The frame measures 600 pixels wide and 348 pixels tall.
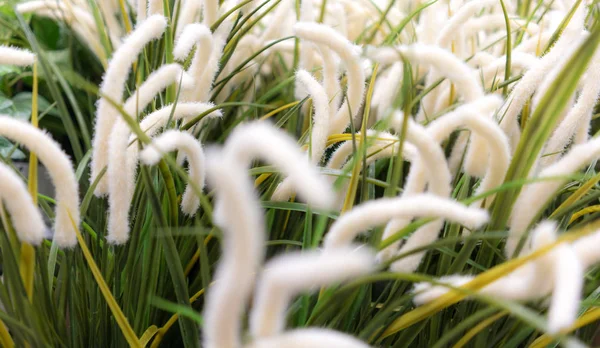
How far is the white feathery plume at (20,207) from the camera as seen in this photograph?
9.4 inches

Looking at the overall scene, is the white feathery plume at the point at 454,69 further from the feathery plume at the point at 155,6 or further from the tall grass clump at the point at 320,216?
the feathery plume at the point at 155,6

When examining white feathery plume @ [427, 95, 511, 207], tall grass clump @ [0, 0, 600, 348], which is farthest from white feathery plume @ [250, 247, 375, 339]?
white feathery plume @ [427, 95, 511, 207]

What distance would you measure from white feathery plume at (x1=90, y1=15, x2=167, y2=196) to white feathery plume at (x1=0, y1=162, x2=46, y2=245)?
57 mm

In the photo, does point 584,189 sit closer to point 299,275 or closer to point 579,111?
point 579,111

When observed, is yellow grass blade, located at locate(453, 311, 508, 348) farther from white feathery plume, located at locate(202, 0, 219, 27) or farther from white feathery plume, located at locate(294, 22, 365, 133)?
white feathery plume, located at locate(202, 0, 219, 27)

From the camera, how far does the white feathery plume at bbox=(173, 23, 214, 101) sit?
311mm

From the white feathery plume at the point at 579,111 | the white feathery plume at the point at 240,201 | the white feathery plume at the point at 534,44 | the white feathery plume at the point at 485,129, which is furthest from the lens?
the white feathery plume at the point at 534,44

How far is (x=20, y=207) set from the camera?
252 millimetres

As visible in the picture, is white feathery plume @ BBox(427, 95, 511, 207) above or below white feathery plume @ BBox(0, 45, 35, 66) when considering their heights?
below

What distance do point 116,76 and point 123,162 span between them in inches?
1.9

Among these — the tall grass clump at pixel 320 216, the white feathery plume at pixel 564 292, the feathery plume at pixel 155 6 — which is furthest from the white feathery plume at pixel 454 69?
the feathery plume at pixel 155 6

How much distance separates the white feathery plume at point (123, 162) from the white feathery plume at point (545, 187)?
0.20 meters

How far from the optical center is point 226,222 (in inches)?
6.1

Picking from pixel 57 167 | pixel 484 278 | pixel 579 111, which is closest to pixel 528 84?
pixel 579 111
